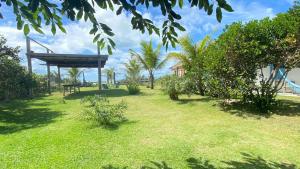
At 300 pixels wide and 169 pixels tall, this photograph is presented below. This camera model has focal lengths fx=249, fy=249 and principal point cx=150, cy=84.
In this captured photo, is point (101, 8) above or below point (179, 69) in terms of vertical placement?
below

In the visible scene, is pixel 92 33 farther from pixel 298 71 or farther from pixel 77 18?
pixel 298 71

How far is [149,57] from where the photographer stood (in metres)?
23.5

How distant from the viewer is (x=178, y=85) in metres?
12.4

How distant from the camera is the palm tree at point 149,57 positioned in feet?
76.7

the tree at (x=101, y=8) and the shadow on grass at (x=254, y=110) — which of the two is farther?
the shadow on grass at (x=254, y=110)

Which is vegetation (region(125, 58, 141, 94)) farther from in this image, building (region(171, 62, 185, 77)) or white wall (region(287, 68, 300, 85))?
white wall (region(287, 68, 300, 85))

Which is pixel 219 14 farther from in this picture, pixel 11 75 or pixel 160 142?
pixel 11 75

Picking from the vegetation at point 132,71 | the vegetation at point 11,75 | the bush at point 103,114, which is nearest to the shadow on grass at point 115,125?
the bush at point 103,114

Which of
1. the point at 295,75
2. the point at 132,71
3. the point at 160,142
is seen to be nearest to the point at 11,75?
the point at 160,142

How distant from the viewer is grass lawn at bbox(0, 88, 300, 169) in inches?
173

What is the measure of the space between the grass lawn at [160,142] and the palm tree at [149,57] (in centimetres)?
1558

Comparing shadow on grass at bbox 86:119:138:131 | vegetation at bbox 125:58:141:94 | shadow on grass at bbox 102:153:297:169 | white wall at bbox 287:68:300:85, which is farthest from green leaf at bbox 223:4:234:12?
vegetation at bbox 125:58:141:94

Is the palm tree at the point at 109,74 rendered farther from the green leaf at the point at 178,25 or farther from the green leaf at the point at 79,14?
the green leaf at the point at 79,14

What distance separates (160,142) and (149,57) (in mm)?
18422
